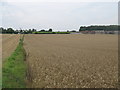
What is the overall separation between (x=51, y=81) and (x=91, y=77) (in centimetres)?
204

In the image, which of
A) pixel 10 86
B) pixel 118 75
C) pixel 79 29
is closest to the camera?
pixel 10 86

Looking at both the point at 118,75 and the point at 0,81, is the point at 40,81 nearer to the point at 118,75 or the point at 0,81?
the point at 0,81

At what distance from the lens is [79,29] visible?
157125 millimetres

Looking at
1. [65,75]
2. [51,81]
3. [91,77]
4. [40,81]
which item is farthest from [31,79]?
[91,77]

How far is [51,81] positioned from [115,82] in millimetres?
2866

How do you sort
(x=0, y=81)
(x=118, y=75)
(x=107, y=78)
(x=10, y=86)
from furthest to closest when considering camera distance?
(x=118, y=75), (x=107, y=78), (x=0, y=81), (x=10, y=86)

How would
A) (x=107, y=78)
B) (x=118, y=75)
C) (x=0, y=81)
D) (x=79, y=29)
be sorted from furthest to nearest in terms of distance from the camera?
(x=79, y=29) < (x=118, y=75) < (x=107, y=78) < (x=0, y=81)

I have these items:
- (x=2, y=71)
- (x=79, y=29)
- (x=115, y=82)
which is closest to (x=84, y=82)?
(x=115, y=82)

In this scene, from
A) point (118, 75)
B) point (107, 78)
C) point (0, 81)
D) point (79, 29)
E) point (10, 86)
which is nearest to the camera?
point (10, 86)

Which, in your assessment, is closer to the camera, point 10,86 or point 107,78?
point 10,86

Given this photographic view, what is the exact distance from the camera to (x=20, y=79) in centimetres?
728

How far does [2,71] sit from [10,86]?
2.62 m

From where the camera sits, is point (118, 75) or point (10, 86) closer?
point (10, 86)

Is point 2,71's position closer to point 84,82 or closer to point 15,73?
point 15,73
